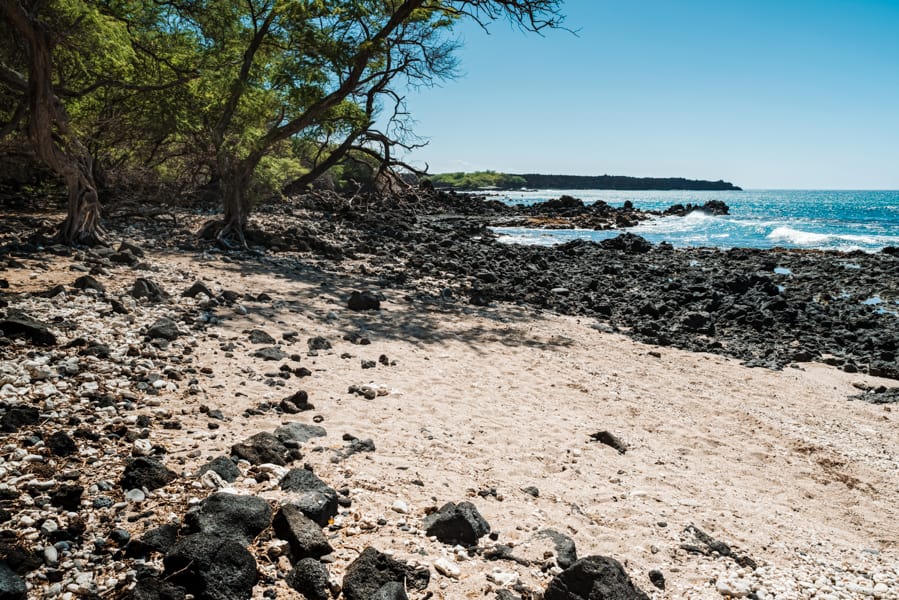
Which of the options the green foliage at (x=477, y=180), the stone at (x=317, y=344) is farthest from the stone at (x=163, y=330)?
the green foliage at (x=477, y=180)

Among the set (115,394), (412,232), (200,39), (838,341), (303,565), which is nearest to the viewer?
(303,565)

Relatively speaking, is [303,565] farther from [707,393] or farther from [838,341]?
[838,341]

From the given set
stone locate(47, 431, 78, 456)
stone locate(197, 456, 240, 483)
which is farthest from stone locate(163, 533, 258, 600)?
stone locate(47, 431, 78, 456)

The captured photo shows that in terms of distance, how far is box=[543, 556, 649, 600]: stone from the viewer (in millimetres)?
3346

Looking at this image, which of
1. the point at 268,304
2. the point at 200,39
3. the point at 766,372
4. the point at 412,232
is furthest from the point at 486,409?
the point at 412,232

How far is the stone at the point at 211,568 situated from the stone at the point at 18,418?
6.23ft

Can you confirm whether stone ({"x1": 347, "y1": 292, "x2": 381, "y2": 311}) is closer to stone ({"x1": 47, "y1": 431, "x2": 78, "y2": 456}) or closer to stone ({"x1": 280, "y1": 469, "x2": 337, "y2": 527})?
stone ({"x1": 280, "y1": 469, "x2": 337, "y2": 527})

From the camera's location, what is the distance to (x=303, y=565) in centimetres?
323

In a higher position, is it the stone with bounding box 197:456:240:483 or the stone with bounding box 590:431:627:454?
the stone with bounding box 197:456:240:483

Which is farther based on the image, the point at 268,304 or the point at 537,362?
the point at 268,304

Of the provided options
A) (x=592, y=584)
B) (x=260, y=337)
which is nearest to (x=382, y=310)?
(x=260, y=337)

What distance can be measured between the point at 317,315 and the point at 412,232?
14.5m

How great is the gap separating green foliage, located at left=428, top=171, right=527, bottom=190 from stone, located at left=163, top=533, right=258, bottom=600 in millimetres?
115272

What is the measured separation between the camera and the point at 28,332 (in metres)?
5.67
